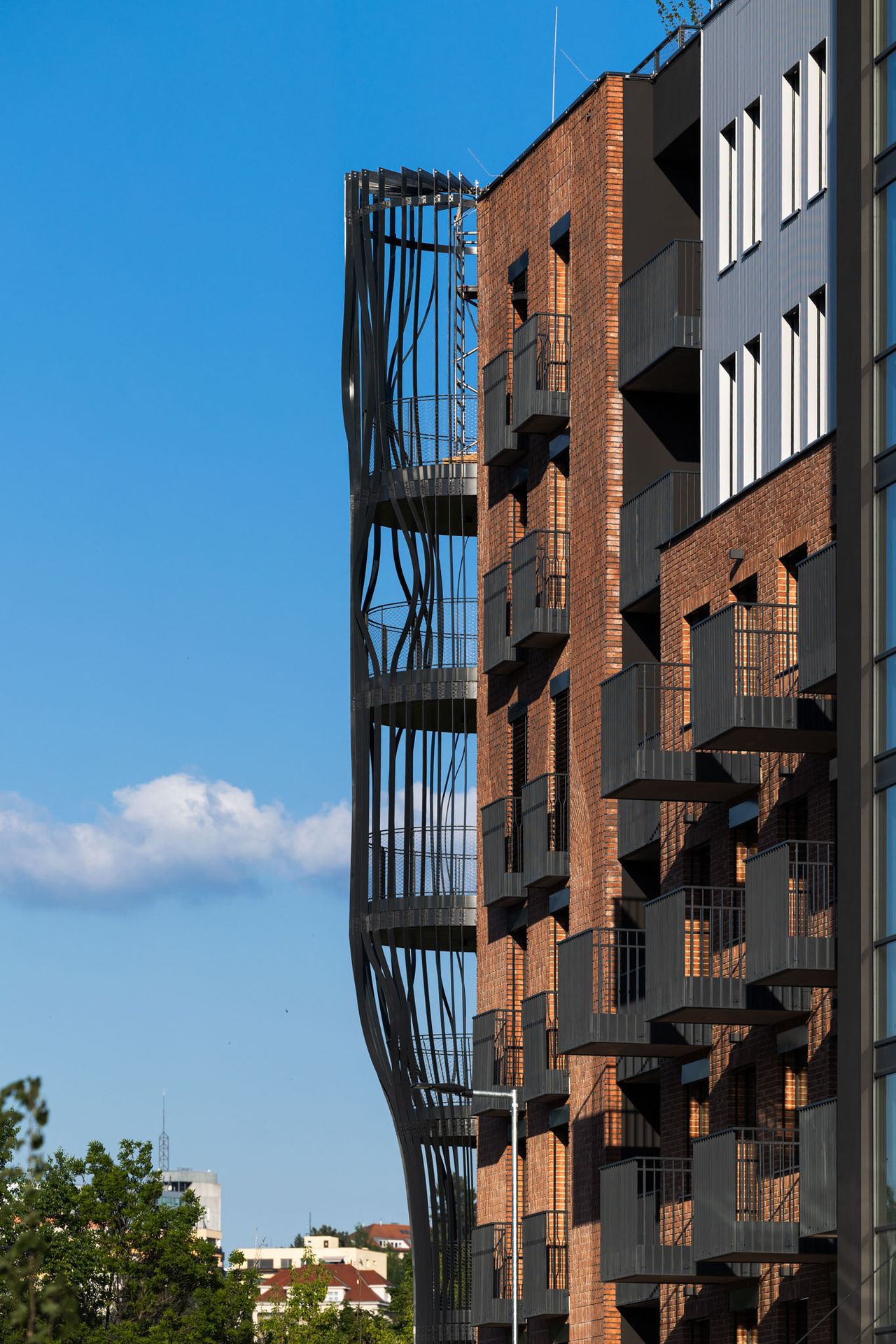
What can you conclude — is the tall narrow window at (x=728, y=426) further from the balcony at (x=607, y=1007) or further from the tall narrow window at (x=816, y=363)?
the balcony at (x=607, y=1007)

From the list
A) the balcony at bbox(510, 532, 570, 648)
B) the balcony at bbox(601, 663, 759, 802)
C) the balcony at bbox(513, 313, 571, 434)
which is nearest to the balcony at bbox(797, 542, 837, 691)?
the balcony at bbox(601, 663, 759, 802)

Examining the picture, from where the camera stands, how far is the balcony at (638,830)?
45375 mm

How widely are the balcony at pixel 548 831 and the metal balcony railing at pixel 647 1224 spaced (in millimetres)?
8033

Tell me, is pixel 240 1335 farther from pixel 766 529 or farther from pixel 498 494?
pixel 766 529

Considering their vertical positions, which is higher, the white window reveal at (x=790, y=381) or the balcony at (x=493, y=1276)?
the white window reveal at (x=790, y=381)

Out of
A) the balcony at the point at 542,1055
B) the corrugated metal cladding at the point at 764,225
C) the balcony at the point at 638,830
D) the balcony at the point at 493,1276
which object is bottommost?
the balcony at the point at 493,1276

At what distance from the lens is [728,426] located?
43562 mm

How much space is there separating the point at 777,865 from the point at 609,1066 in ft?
39.6

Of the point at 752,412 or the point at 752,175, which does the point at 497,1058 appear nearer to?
the point at 752,412

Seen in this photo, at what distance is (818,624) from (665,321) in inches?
476

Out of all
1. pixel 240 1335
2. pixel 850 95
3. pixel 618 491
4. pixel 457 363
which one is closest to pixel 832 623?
pixel 850 95

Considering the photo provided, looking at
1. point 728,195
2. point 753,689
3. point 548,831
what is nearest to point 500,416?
point 548,831

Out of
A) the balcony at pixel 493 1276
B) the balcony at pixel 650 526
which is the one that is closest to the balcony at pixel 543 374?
the balcony at pixel 650 526

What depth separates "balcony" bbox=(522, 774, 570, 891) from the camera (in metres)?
49.9
